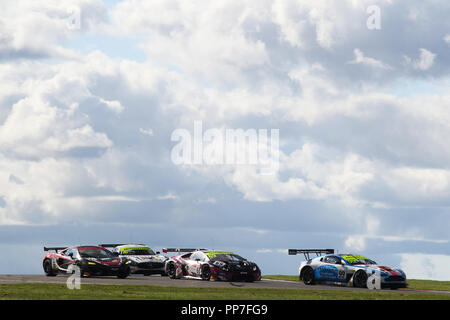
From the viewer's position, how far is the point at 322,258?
30250 mm

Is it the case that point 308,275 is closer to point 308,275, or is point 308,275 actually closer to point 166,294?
point 308,275

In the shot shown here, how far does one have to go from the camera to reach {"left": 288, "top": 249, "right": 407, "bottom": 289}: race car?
2794 centimetres

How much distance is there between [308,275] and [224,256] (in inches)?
146

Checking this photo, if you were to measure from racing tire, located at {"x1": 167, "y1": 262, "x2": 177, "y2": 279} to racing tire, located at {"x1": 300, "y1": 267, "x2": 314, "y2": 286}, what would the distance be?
6.32m

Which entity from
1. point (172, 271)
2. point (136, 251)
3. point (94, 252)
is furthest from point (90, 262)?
point (136, 251)

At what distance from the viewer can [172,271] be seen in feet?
114

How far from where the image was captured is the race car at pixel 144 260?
3631 centimetres

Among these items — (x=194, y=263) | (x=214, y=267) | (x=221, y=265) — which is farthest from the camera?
(x=194, y=263)

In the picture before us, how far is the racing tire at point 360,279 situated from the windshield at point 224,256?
18.3ft

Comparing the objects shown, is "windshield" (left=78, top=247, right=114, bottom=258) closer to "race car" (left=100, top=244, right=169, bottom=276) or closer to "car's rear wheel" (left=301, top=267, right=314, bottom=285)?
"race car" (left=100, top=244, right=169, bottom=276)

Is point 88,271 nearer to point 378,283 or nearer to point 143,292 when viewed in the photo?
point 143,292
